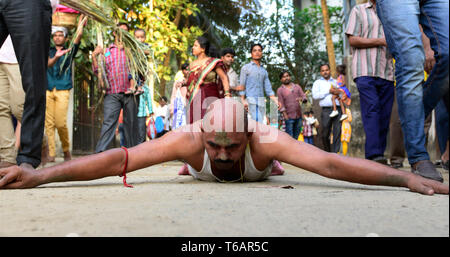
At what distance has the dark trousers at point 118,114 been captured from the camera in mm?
6629

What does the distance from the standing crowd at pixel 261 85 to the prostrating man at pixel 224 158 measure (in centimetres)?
39

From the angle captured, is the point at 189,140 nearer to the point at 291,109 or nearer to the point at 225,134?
the point at 225,134

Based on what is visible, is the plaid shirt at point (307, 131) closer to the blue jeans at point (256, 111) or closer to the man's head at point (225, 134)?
the blue jeans at point (256, 111)

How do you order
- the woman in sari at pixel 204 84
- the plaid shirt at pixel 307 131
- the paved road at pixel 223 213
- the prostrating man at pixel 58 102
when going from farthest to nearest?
the plaid shirt at pixel 307 131 < the prostrating man at pixel 58 102 < the woman in sari at pixel 204 84 < the paved road at pixel 223 213

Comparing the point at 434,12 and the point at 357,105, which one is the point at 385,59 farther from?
the point at 357,105

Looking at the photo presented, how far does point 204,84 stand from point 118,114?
150cm

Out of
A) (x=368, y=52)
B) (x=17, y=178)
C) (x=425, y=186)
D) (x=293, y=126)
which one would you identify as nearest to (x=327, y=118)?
(x=293, y=126)

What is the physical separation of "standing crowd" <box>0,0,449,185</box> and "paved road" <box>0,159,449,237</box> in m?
0.49

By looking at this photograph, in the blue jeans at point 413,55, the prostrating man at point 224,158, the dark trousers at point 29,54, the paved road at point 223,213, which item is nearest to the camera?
the paved road at point 223,213

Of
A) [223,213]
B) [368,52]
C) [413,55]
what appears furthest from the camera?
[368,52]

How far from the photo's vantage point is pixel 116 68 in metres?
6.77

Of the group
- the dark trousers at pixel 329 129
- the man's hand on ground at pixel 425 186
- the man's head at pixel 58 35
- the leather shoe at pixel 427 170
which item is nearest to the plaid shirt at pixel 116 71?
the man's head at pixel 58 35

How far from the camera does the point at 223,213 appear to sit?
1.92 meters
